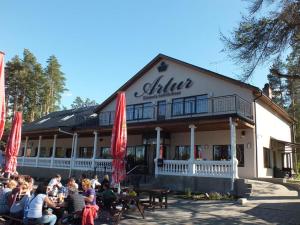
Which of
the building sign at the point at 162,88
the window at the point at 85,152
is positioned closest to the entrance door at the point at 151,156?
the building sign at the point at 162,88

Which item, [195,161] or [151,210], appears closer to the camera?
[151,210]

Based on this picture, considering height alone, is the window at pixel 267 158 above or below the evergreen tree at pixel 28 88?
below

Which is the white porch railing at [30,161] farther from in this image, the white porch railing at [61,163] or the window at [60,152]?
the white porch railing at [61,163]

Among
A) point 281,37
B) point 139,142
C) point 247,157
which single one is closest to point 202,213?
point 247,157

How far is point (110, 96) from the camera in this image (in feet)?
82.2

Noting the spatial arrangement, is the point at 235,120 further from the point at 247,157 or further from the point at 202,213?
the point at 202,213

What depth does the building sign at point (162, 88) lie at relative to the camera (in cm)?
2111

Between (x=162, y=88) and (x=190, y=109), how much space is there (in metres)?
3.06

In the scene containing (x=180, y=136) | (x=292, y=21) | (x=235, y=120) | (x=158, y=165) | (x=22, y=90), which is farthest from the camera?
(x=22, y=90)

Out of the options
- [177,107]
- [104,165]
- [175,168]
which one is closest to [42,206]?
[175,168]

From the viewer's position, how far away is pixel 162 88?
22.1 metres

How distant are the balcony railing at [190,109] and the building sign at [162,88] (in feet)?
2.54

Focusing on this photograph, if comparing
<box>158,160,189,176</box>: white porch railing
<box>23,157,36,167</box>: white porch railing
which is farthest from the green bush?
<box>23,157,36,167</box>: white porch railing

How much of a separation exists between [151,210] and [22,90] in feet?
153
